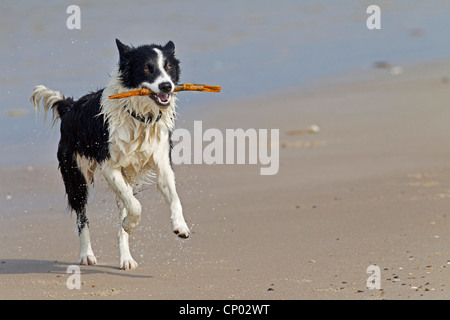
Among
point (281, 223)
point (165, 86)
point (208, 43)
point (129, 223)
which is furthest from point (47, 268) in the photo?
point (208, 43)

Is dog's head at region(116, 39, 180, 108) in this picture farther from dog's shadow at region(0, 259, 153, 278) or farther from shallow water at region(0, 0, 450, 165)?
shallow water at region(0, 0, 450, 165)

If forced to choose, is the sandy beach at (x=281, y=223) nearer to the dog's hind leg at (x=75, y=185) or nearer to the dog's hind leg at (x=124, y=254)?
the dog's hind leg at (x=124, y=254)

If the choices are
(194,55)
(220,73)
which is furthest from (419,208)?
(194,55)

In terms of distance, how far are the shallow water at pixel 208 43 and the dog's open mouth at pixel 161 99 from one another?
11.2 feet

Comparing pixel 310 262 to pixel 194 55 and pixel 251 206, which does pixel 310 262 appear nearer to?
pixel 251 206

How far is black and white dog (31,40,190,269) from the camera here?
19.5 ft

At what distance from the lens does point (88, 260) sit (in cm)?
633

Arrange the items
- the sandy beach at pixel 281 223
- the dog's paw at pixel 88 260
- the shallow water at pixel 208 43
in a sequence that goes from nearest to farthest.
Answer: the sandy beach at pixel 281 223, the dog's paw at pixel 88 260, the shallow water at pixel 208 43

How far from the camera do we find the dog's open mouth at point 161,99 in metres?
5.92

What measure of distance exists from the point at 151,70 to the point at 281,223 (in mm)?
1823

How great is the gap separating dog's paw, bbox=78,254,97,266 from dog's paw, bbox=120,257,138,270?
0.85 feet

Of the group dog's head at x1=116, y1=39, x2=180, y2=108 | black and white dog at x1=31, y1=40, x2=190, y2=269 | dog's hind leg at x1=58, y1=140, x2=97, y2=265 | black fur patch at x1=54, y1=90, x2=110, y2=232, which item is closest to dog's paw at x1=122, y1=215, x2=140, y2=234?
black and white dog at x1=31, y1=40, x2=190, y2=269

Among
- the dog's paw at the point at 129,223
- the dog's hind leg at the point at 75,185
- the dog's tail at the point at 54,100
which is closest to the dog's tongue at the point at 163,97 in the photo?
the dog's paw at the point at 129,223

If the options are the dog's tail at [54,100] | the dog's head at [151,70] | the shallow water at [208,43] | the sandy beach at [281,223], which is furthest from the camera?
the shallow water at [208,43]
